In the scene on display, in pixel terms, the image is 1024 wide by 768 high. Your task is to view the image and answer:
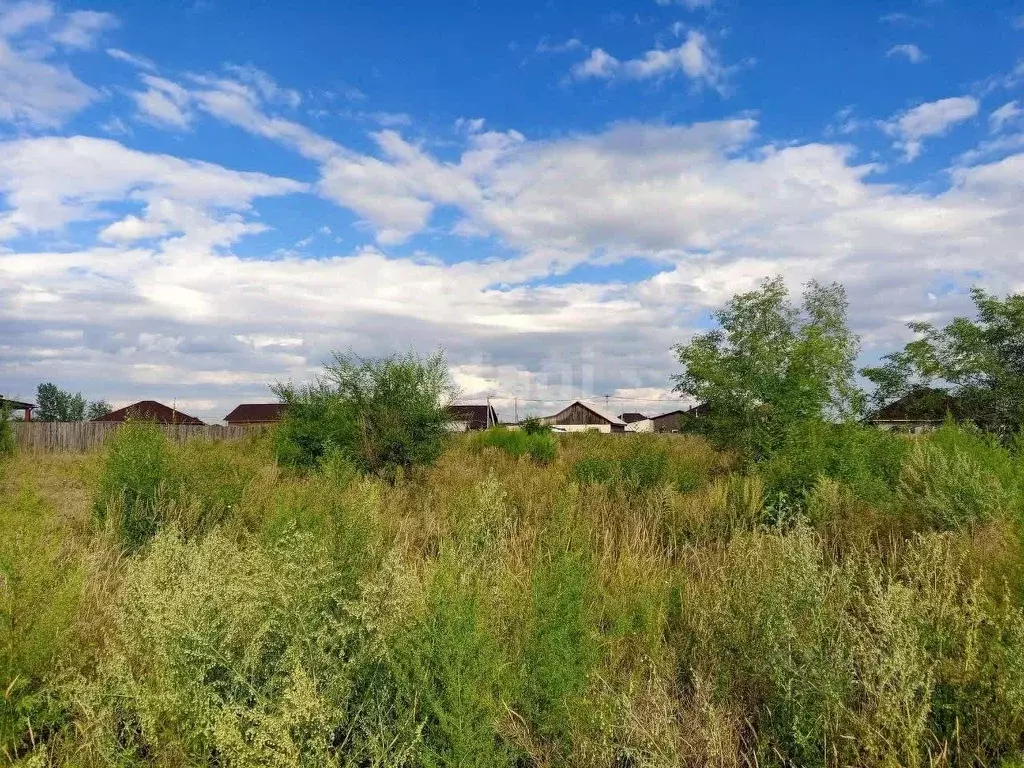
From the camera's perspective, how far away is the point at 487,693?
256cm

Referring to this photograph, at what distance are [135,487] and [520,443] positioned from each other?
2056 centimetres

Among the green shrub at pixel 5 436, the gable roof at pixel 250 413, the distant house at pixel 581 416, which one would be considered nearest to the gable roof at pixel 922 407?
the green shrub at pixel 5 436

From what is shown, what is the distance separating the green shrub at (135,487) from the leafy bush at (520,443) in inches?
658

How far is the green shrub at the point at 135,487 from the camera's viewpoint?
704 cm

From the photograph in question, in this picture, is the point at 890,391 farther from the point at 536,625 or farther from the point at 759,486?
Answer: the point at 536,625

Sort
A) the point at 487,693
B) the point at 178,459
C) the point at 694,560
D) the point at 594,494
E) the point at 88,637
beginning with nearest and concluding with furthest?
the point at 487,693 < the point at 88,637 < the point at 694,560 < the point at 178,459 < the point at 594,494

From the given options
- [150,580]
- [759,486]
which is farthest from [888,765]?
[759,486]

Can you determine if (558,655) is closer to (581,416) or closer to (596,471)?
(596,471)

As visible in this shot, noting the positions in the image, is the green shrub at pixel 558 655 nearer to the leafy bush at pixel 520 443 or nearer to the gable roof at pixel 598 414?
the leafy bush at pixel 520 443

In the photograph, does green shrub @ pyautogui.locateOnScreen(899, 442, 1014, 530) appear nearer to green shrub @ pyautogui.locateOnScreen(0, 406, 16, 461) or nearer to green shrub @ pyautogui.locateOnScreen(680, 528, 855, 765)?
green shrub @ pyautogui.locateOnScreen(680, 528, 855, 765)

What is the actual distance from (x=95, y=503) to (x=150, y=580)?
5.28 meters

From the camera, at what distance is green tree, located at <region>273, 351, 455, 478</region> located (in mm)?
16000

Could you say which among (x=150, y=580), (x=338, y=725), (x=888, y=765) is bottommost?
(x=888, y=765)

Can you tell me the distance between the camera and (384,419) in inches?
638
